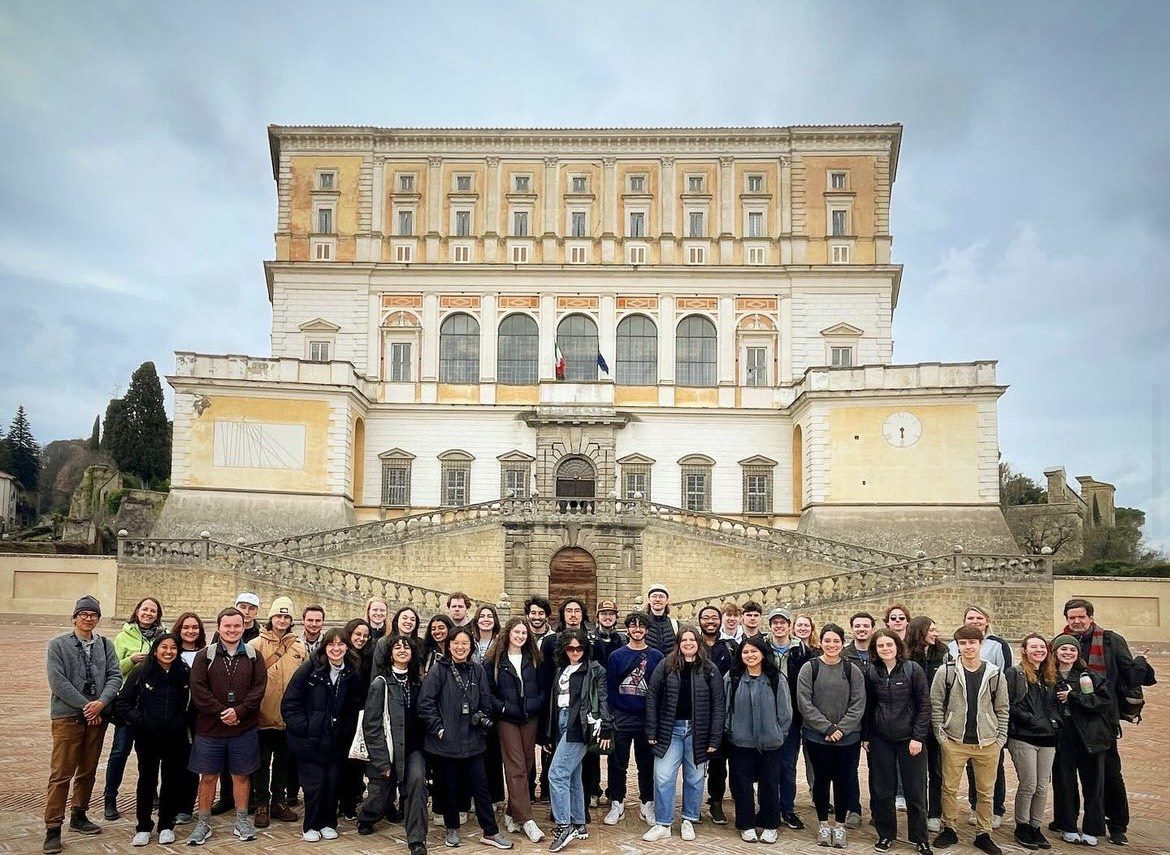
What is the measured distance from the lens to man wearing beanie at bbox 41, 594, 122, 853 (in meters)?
7.47

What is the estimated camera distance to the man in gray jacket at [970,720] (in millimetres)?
7965

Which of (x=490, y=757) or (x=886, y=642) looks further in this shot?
(x=490, y=757)

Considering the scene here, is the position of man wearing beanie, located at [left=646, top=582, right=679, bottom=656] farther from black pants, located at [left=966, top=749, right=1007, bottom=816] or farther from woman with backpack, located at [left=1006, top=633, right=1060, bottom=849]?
woman with backpack, located at [left=1006, top=633, right=1060, bottom=849]

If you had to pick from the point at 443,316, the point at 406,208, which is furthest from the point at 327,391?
the point at 406,208

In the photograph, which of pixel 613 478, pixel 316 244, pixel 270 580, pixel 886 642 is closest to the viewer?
pixel 886 642

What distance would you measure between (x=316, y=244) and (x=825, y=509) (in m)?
20.2

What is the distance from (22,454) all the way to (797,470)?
5127cm

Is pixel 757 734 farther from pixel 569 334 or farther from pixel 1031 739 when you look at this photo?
pixel 569 334

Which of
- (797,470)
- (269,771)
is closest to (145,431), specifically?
(797,470)

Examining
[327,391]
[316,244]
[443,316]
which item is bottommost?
[327,391]

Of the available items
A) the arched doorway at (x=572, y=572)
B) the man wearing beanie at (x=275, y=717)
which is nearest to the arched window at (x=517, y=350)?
the arched doorway at (x=572, y=572)

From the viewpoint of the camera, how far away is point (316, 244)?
35.5 meters

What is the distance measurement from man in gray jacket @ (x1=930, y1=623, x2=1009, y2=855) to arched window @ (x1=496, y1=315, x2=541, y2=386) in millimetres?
27217

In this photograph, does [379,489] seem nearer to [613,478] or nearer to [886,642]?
[613,478]
